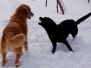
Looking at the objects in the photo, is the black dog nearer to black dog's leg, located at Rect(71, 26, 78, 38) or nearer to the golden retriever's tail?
black dog's leg, located at Rect(71, 26, 78, 38)

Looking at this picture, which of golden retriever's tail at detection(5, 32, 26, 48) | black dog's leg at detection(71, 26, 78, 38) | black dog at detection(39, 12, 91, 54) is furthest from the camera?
black dog's leg at detection(71, 26, 78, 38)

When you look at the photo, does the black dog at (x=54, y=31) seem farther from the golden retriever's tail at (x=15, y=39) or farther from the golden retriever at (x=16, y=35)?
the golden retriever's tail at (x=15, y=39)

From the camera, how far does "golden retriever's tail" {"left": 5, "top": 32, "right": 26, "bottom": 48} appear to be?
3.55 m

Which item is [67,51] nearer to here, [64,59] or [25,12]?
[64,59]

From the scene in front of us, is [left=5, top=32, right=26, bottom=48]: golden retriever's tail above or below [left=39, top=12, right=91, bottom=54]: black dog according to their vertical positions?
above

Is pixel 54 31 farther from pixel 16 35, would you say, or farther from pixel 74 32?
pixel 16 35

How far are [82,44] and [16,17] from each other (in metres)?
1.94

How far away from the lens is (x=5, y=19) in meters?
7.30

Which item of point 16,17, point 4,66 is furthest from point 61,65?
point 16,17

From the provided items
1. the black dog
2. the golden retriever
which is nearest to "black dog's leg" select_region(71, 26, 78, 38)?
the black dog

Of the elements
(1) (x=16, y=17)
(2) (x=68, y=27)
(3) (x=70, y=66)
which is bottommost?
(3) (x=70, y=66)

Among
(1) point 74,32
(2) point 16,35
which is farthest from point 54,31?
(2) point 16,35

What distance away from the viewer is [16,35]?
3.67m

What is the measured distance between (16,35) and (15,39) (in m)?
0.13
